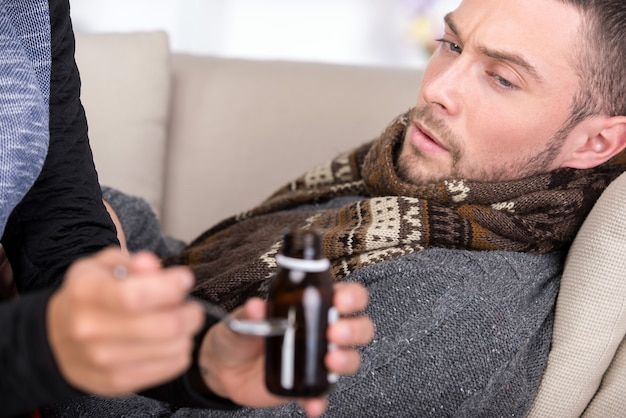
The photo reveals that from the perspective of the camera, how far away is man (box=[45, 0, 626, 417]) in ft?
3.94

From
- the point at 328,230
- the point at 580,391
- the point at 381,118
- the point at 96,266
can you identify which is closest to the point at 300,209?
the point at 328,230

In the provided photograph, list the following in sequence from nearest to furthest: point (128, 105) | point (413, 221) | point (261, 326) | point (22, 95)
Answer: point (261, 326) < point (22, 95) < point (413, 221) < point (128, 105)

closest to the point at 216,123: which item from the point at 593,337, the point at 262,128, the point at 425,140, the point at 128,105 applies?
the point at 262,128

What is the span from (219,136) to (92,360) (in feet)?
5.06

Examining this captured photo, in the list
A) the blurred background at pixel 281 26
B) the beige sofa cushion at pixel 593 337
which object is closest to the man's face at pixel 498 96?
the beige sofa cushion at pixel 593 337

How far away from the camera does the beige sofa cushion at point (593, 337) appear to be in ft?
4.20

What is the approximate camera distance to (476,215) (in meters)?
1.35

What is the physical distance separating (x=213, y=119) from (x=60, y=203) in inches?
42.6

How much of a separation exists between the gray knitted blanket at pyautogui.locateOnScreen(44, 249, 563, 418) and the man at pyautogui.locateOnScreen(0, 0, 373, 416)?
0.66 ft

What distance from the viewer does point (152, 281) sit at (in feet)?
2.06

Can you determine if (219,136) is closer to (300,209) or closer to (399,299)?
(300,209)

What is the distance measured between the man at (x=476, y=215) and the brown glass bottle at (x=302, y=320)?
391mm

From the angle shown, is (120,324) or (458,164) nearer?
(120,324)

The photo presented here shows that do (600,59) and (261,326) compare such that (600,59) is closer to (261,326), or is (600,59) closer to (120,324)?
(261,326)
